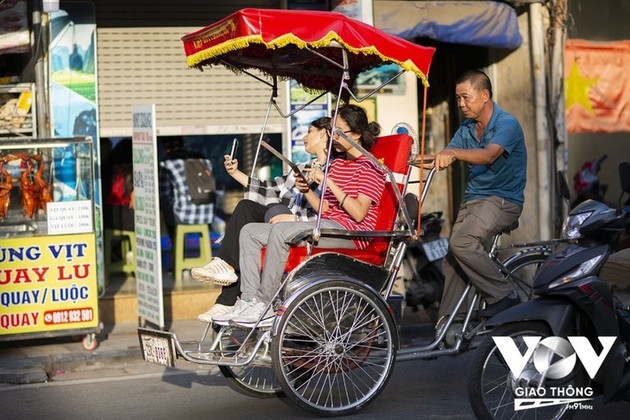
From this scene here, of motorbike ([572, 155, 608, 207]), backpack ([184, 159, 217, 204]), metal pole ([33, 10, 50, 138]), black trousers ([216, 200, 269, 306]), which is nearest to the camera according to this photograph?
black trousers ([216, 200, 269, 306])

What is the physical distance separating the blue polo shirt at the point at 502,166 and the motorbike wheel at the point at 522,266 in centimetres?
42

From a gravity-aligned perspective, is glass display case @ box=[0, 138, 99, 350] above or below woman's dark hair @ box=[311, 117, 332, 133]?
below

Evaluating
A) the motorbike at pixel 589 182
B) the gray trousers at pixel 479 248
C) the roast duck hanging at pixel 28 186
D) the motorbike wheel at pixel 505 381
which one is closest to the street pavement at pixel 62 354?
the roast duck hanging at pixel 28 186

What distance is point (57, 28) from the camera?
32.9 feet

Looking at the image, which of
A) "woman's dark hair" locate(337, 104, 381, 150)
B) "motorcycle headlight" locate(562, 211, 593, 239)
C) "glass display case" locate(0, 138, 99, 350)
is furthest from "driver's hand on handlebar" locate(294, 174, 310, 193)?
"glass display case" locate(0, 138, 99, 350)

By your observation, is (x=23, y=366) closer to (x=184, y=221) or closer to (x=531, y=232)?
(x=184, y=221)

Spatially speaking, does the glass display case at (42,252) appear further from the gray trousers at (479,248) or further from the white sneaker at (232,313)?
the gray trousers at (479,248)

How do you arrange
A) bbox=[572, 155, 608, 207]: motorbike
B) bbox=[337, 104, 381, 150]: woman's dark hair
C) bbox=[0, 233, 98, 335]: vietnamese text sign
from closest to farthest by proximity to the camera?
1. bbox=[337, 104, 381, 150]: woman's dark hair
2. bbox=[0, 233, 98, 335]: vietnamese text sign
3. bbox=[572, 155, 608, 207]: motorbike

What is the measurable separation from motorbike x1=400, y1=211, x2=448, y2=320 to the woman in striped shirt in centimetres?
287

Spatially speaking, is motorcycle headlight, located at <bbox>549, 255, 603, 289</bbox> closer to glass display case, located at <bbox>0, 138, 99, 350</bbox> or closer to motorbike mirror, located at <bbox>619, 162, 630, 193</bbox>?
motorbike mirror, located at <bbox>619, 162, 630, 193</bbox>

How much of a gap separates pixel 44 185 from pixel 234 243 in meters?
2.79

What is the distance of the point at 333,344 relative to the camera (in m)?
6.30

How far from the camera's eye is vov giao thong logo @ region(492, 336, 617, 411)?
5223 mm

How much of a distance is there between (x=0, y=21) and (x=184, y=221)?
9.27ft
